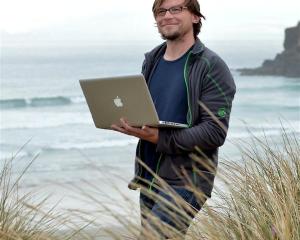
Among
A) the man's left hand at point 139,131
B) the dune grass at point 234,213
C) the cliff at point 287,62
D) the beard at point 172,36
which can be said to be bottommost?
the cliff at point 287,62

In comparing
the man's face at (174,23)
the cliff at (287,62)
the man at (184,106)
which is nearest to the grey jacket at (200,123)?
the man at (184,106)

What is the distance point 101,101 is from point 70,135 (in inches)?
826

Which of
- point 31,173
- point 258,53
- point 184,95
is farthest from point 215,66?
point 258,53

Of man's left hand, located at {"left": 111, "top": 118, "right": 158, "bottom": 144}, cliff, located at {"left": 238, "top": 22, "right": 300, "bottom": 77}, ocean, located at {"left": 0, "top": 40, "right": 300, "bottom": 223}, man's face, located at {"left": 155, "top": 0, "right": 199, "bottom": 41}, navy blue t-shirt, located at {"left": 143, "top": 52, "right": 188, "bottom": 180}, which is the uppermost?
man's face, located at {"left": 155, "top": 0, "right": 199, "bottom": 41}

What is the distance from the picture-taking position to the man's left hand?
3338mm

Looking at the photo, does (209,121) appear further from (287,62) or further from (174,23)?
(287,62)

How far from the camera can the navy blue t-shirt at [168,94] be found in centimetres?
343

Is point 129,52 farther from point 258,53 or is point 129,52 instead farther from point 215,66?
point 215,66

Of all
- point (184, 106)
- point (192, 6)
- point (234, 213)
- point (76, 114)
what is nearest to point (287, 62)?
point (76, 114)

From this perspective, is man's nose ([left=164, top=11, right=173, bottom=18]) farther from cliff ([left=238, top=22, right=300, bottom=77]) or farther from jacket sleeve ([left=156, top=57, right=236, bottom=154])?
cliff ([left=238, top=22, right=300, bottom=77])

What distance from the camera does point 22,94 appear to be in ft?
118

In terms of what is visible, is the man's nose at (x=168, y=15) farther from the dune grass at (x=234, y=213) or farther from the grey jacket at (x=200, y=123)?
the dune grass at (x=234, y=213)

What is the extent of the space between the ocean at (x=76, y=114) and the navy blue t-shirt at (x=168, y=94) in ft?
0.74

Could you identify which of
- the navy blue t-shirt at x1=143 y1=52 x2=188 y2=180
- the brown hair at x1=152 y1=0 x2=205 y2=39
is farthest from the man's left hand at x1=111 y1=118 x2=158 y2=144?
the brown hair at x1=152 y1=0 x2=205 y2=39
